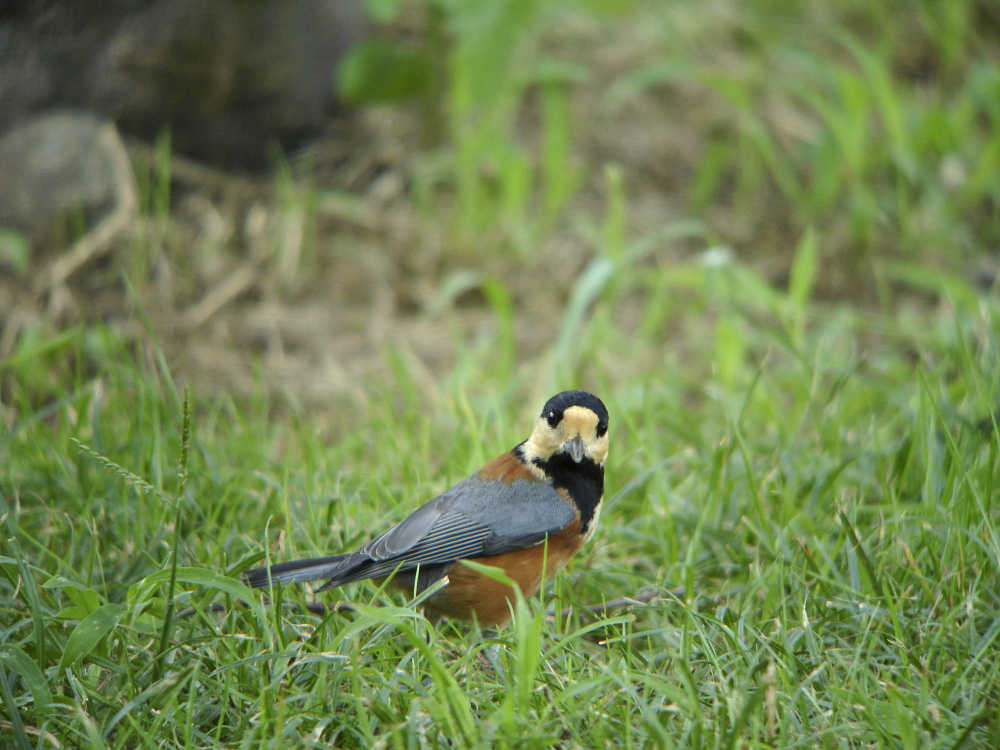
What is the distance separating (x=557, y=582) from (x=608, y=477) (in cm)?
76

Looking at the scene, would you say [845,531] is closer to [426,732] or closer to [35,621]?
[426,732]

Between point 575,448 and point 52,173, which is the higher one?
point 52,173

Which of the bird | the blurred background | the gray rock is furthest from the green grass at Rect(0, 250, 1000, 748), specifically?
the gray rock

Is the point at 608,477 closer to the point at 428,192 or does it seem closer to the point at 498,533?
the point at 498,533

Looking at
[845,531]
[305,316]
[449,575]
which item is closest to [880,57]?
[305,316]

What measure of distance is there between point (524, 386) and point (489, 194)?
6.11ft

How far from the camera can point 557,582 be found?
2.64 metres

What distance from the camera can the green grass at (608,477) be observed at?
2.15 meters

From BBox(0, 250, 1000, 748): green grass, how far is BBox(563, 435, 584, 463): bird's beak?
0.42 meters

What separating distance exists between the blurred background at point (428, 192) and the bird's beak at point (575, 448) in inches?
53.0

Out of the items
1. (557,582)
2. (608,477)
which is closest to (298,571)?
(557,582)

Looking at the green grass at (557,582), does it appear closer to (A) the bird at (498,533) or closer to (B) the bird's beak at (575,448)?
(A) the bird at (498,533)

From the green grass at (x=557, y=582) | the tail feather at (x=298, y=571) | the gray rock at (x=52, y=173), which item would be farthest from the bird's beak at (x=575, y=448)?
the gray rock at (x=52, y=173)

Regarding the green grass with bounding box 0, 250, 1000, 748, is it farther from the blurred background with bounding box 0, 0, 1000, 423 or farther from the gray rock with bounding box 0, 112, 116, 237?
the gray rock with bounding box 0, 112, 116, 237
